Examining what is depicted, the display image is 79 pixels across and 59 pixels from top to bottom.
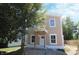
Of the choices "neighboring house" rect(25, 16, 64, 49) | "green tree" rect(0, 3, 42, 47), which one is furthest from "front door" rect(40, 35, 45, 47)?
"green tree" rect(0, 3, 42, 47)

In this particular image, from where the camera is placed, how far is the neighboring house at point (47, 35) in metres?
1.98

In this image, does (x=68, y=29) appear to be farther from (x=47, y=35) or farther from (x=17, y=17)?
(x=17, y=17)

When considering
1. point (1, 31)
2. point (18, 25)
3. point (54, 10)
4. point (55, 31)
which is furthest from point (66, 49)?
point (1, 31)

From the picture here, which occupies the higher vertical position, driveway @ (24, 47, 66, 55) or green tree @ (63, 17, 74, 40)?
green tree @ (63, 17, 74, 40)

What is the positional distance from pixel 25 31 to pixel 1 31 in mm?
305

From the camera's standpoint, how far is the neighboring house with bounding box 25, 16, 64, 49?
1977 mm

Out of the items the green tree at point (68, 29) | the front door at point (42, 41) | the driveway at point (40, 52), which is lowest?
the driveway at point (40, 52)

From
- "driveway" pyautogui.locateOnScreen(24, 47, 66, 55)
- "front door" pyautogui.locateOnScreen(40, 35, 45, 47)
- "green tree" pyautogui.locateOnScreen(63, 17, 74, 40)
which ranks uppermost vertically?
"green tree" pyautogui.locateOnScreen(63, 17, 74, 40)

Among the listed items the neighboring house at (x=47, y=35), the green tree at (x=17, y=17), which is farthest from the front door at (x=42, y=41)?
the green tree at (x=17, y=17)

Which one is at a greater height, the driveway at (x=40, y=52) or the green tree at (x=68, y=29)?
the green tree at (x=68, y=29)

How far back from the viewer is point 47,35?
1.99 m

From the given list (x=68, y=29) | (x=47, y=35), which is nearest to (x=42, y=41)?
(x=47, y=35)

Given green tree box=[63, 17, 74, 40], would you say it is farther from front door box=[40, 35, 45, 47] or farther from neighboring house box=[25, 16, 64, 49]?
front door box=[40, 35, 45, 47]

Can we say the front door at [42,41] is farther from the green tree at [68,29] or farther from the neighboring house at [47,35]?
the green tree at [68,29]
